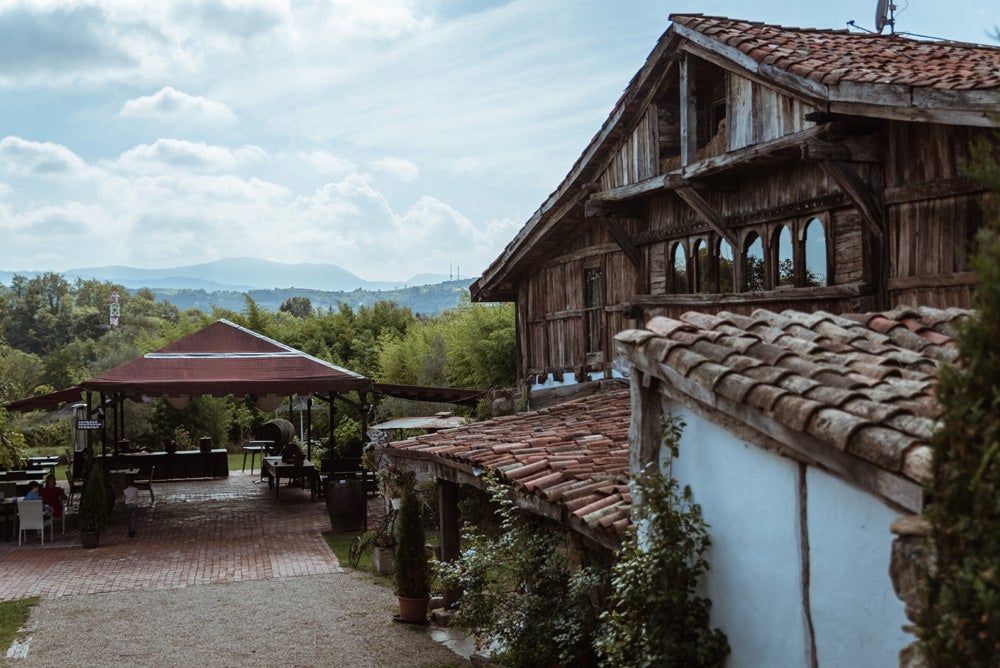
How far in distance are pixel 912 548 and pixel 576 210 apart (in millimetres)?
10865

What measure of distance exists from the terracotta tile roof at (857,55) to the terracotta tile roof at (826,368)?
2459 mm

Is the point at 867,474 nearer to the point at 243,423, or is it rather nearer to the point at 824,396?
the point at 824,396

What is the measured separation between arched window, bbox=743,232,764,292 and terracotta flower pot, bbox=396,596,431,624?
5.06 metres

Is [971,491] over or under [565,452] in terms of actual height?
over

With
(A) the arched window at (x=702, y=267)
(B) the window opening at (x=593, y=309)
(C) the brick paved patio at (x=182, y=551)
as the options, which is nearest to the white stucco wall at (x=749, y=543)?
(A) the arched window at (x=702, y=267)

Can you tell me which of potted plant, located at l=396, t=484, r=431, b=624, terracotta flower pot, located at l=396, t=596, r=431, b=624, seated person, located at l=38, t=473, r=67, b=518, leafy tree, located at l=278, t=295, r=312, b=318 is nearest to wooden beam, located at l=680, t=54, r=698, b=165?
potted plant, located at l=396, t=484, r=431, b=624

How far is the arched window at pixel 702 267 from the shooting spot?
448 inches

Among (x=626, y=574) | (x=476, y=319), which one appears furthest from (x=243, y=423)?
(x=626, y=574)

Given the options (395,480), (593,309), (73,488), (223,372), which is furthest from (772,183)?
(73,488)

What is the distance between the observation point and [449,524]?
37.7 feet

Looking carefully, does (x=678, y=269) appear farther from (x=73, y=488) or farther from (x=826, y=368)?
(x=73, y=488)

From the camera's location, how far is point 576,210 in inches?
546

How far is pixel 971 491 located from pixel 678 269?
30.8 ft

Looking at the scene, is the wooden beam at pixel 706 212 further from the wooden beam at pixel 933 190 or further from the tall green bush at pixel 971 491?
the tall green bush at pixel 971 491
